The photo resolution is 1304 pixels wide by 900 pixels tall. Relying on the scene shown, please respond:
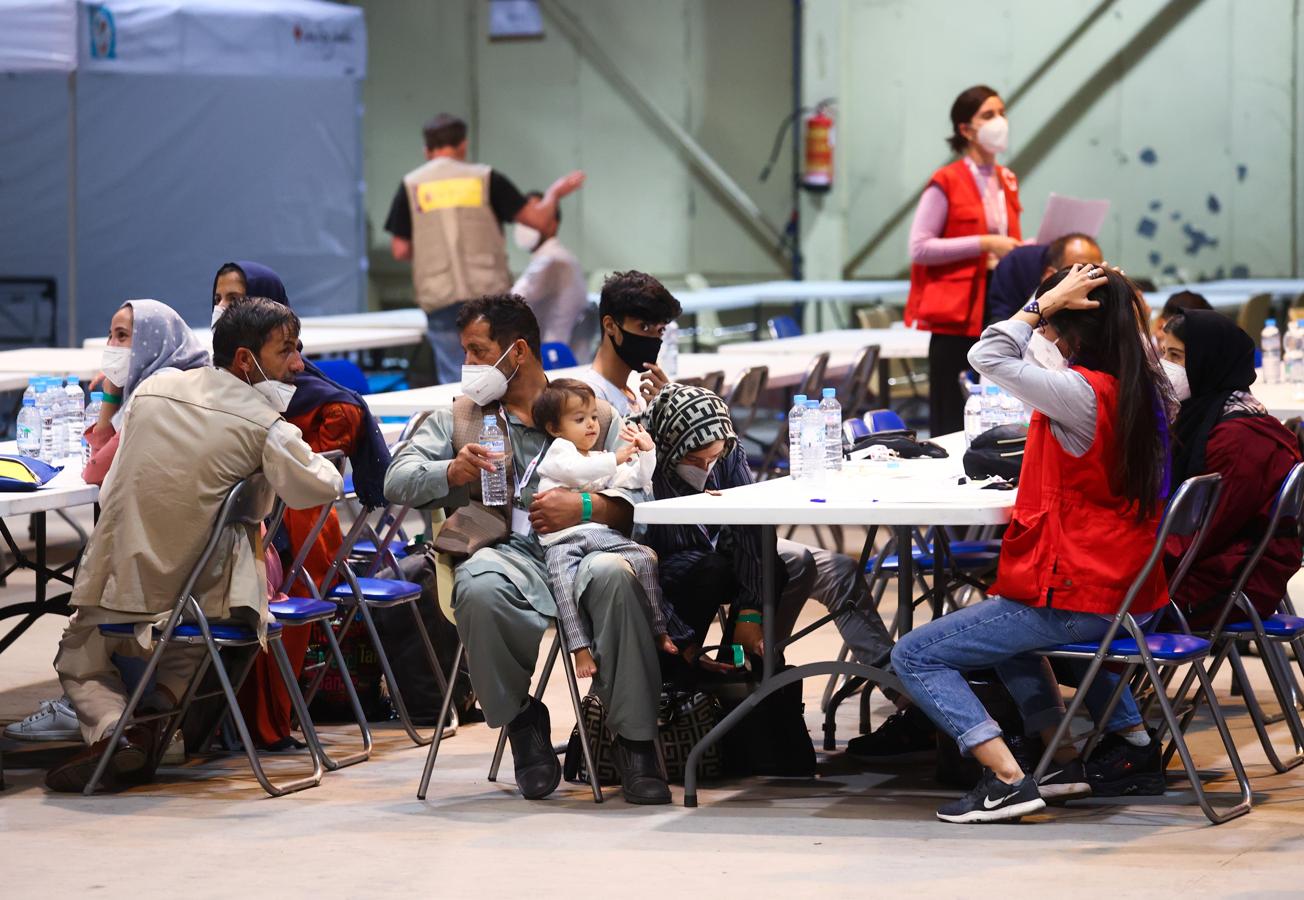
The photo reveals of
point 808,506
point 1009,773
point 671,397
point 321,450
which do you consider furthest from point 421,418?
point 1009,773

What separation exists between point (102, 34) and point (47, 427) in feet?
16.0

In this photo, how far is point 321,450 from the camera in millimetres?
5484

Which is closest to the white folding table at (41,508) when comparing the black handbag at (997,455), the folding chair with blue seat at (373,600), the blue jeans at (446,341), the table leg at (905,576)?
the folding chair with blue seat at (373,600)

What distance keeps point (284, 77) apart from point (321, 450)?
26.6 feet

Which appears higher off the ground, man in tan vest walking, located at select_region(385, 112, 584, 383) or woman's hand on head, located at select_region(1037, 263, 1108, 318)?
man in tan vest walking, located at select_region(385, 112, 584, 383)

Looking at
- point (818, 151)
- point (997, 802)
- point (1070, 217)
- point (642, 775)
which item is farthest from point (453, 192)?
point (997, 802)

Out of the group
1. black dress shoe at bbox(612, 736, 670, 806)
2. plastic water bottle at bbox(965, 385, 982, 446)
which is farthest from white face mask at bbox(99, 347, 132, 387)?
plastic water bottle at bbox(965, 385, 982, 446)

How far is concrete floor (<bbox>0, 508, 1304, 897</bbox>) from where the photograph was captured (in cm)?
404

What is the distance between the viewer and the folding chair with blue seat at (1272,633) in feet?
15.5

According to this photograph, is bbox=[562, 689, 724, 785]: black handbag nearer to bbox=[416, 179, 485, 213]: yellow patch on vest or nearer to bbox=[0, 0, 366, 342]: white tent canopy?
bbox=[416, 179, 485, 213]: yellow patch on vest

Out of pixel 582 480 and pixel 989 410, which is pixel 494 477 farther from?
pixel 989 410

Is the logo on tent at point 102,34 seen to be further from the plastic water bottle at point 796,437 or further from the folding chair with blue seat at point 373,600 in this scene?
the plastic water bottle at point 796,437

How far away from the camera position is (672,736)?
5.00m

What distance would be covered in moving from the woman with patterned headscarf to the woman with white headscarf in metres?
1.30
